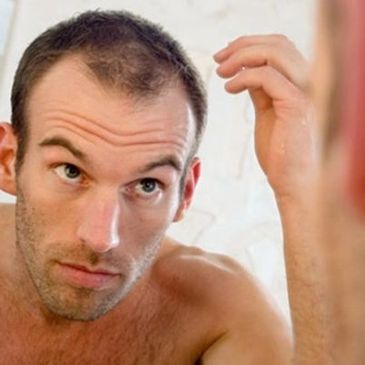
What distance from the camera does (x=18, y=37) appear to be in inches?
69.4

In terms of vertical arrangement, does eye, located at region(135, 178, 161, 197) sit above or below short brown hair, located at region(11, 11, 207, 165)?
below

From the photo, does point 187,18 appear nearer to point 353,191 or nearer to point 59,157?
point 59,157

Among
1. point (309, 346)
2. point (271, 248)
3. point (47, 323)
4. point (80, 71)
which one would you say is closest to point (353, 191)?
point (309, 346)

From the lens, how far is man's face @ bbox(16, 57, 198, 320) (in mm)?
910

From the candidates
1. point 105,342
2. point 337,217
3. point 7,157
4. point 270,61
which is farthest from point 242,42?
point 337,217

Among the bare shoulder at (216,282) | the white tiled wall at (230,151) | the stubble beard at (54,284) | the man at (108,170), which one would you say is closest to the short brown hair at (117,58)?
the man at (108,170)

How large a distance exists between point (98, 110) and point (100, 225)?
17 cm

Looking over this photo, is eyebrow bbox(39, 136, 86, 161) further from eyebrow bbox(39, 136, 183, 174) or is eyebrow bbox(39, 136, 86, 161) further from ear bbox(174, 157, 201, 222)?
ear bbox(174, 157, 201, 222)

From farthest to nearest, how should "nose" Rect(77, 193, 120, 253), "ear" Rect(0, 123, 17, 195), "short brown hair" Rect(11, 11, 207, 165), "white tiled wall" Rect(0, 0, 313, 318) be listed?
"white tiled wall" Rect(0, 0, 313, 318)
"ear" Rect(0, 123, 17, 195)
"short brown hair" Rect(11, 11, 207, 165)
"nose" Rect(77, 193, 120, 253)

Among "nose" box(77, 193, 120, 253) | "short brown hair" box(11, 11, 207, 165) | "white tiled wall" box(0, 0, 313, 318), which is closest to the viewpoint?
"nose" box(77, 193, 120, 253)

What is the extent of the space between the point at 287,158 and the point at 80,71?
0.96ft

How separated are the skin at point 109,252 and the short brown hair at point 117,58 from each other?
0.06 feet

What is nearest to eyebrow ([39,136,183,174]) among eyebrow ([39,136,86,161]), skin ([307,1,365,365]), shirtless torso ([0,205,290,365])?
eyebrow ([39,136,86,161])

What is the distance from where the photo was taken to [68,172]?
37.1 inches
